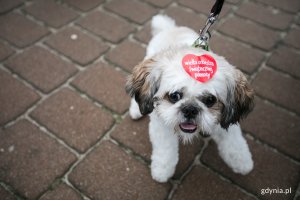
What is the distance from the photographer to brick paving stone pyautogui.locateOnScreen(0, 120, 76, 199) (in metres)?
2.43

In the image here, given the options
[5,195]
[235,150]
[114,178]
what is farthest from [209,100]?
[5,195]

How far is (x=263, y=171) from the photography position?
2525mm

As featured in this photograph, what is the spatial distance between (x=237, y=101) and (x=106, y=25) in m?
2.36

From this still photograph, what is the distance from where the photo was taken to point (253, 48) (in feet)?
11.6

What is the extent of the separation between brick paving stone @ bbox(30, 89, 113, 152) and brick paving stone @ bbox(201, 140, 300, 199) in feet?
3.50

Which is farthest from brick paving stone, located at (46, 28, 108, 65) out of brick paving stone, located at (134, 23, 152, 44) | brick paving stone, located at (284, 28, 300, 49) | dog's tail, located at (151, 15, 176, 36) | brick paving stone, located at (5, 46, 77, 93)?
brick paving stone, located at (284, 28, 300, 49)

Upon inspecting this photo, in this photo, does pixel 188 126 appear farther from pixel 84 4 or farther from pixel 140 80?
pixel 84 4

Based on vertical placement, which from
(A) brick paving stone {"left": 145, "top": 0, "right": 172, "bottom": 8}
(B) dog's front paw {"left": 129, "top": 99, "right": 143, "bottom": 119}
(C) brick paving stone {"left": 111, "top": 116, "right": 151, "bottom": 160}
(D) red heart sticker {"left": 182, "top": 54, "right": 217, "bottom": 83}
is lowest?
→ (C) brick paving stone {"left": 111, "top": 116, "right": 151, "bottom": 160}

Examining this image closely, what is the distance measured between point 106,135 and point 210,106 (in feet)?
3.95

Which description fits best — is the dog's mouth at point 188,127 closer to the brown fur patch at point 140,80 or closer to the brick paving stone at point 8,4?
the brown fur patch at point 140,80

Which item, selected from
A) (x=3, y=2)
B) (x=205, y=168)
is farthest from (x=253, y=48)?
(x=3, y=2)

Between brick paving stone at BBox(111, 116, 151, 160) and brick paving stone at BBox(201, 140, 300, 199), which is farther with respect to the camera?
brick paving stone at BBox(111, 116, 151, 160)

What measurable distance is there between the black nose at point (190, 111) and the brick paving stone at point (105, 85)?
119cm

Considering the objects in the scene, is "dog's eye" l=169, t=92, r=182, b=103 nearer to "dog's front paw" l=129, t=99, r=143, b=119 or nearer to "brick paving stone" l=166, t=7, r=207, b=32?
"dog's front paw" l=129, t=99, r=143, b=119
